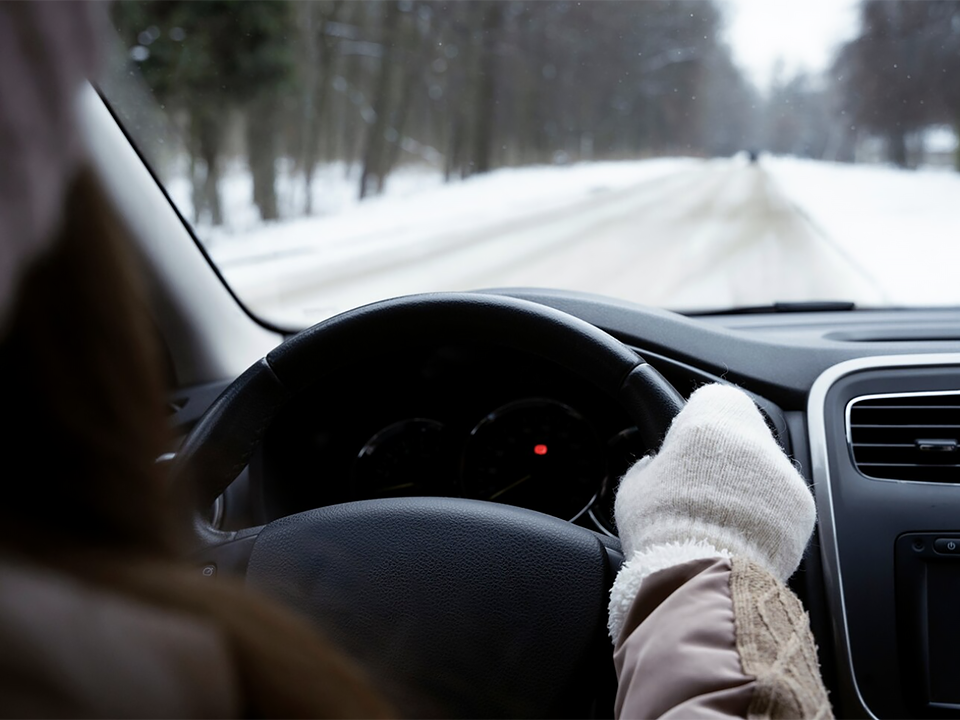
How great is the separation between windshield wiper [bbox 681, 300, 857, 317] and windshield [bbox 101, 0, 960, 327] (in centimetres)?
3

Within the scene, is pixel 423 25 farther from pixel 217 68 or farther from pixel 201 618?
pixel 201 618

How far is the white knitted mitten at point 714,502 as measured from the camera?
4.40ft

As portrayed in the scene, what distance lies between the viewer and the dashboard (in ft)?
7.11

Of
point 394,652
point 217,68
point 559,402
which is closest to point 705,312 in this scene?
point 559,402

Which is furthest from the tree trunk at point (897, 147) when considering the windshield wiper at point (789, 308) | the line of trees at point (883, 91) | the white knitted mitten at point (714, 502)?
the white knitted mitten at point (714, 502)

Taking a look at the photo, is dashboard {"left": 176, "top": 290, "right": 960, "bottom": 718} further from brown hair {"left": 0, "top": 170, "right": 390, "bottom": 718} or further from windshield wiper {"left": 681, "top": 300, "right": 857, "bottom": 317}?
brown hair {"left": 0, "top": 170, "right": 390, "bottom": 718}

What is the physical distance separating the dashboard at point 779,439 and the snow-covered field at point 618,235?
0.36 m

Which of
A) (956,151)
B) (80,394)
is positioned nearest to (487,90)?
(956,151)

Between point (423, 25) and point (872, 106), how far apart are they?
1.53 meters

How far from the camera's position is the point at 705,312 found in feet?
9.50

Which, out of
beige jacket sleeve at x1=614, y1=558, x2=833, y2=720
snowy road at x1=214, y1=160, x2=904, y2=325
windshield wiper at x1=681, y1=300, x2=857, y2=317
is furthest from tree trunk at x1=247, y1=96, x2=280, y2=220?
beige jacket sleeve at x1=614, y1=558, x2=833, y2=720

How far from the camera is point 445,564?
1771 mm

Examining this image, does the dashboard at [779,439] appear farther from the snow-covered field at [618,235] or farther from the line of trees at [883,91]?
the line of trees at [883,91]

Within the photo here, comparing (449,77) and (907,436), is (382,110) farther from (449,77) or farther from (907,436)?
(907,436)
